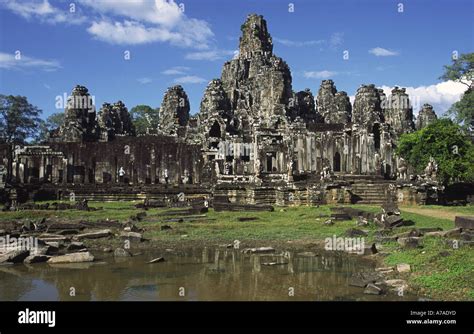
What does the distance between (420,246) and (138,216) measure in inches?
527

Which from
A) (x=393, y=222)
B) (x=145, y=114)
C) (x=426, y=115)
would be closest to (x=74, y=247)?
(x=393, y=222)

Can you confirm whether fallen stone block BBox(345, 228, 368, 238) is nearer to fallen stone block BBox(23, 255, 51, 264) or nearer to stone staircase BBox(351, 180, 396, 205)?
fallen stone block BBox(23, 255, 51, 264)

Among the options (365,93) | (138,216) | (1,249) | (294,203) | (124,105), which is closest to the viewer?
(1,249)

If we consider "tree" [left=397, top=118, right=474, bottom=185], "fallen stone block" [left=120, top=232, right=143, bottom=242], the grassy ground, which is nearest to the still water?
the grassy ground

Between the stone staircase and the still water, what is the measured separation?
51.6ft

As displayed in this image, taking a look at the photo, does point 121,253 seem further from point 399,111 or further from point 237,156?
point 399,111

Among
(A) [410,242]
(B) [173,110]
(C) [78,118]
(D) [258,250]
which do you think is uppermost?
(B) [173,110]

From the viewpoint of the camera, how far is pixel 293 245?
14930 millimetres

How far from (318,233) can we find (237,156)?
72.1 ft

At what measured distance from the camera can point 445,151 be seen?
3344cm

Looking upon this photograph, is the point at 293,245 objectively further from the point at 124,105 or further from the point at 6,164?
the point at 124,105

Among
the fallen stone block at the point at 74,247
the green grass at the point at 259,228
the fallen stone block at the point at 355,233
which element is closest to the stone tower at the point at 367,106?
the green grass at the point at 259,228

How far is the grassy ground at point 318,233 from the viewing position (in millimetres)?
8953

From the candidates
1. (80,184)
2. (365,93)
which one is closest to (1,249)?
(80,184)
